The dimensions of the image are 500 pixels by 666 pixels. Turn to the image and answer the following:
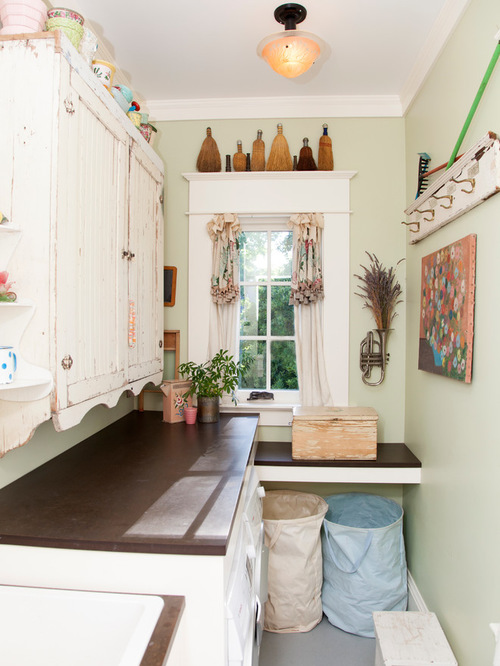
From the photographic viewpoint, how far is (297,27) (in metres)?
2.08

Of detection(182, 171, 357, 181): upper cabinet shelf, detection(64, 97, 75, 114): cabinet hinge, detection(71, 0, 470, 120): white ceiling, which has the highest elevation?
detection(71, 0, 470, 120): white ceiling

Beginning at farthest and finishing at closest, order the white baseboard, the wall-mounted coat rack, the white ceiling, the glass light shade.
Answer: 1. the white baseboard
2. the white ceiling
3. the glass light shade
4. the wall-mounted coat rack

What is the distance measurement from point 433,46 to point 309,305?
4.67ft

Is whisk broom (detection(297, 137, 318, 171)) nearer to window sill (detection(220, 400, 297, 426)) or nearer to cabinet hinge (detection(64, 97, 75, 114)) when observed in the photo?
window sill (detection(220, 400, 297, 426))

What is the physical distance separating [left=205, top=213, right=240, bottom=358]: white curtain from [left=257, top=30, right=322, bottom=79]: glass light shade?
0.94 metres

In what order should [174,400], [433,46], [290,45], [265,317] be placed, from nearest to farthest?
[290,45], [433,46], [174,400], [265,317]

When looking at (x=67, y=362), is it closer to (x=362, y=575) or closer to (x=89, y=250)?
(x=89, y=250)

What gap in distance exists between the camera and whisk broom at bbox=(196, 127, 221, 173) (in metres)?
2.74

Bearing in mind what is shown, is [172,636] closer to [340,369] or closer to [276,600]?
[276,600]

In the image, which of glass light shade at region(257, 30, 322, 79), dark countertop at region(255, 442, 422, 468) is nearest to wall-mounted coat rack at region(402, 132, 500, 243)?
glass light shade at region(257, 30, 322, 79)

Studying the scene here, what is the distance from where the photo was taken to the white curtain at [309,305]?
269 cm

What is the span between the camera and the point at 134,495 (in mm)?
1478

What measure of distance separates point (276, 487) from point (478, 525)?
4.45 feet

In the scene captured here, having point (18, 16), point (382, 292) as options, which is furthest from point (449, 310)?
point (18, 16)
